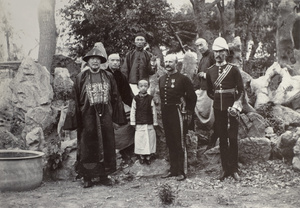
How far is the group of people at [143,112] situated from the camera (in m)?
5.85

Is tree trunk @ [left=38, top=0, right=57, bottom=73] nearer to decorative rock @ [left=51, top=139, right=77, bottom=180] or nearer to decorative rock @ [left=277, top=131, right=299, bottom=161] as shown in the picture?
decorative rock @ [left=51, top=139, right=77, bottom=180]

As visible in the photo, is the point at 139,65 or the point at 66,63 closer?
the point at 139,65

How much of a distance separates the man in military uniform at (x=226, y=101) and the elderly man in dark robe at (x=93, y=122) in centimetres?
161

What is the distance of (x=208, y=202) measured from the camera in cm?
494

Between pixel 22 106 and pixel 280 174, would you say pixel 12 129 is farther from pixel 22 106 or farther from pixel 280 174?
pixel 280 174

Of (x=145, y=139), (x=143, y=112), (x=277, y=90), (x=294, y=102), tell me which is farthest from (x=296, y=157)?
(x=277, y=90)

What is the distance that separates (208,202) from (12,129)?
15.8ft

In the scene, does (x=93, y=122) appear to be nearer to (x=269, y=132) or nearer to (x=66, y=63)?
(x=269, y=132)

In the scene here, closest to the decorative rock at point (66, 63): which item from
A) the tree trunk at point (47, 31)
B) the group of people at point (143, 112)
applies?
the tree trunk at point (47, 31)

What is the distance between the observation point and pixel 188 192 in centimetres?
541

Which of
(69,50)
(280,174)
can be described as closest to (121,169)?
(280,174)

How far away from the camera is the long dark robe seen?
584cm

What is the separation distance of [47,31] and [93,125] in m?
5.66

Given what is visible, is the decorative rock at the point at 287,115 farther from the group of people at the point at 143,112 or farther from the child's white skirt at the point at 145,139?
the child's white skirt at the point at 145,139
